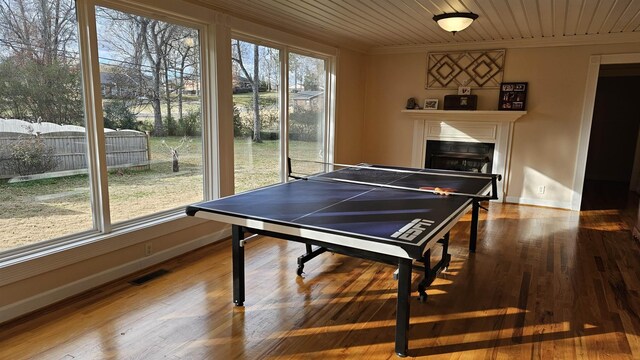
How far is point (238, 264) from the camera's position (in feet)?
8.85

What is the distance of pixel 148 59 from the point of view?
3.48 meters

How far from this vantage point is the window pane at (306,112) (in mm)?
5293

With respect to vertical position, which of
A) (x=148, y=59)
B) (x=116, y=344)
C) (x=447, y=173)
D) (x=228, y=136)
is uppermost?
(x=148, y=59)

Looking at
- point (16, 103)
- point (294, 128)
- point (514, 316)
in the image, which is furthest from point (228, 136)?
point (514, 316)

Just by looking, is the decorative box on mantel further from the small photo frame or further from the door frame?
the door frame

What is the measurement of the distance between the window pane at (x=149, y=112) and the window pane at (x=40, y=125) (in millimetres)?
259

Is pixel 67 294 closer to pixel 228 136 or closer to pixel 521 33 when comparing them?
pixel 228 136

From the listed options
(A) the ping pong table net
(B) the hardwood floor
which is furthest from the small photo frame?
(B) the hardwood floor

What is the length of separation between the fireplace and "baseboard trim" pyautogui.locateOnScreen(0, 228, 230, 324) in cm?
406

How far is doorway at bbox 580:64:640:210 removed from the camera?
25.7ft

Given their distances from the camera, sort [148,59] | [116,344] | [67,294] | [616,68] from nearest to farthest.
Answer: [116,344] → [67,294] → [148,59] → [616,68]

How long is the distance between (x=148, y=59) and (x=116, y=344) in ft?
7.70

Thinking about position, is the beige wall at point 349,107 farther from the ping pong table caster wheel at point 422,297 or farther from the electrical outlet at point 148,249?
the ping pong table caster wheel at point 422,297

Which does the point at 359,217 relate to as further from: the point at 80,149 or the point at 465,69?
the point at 465,69
